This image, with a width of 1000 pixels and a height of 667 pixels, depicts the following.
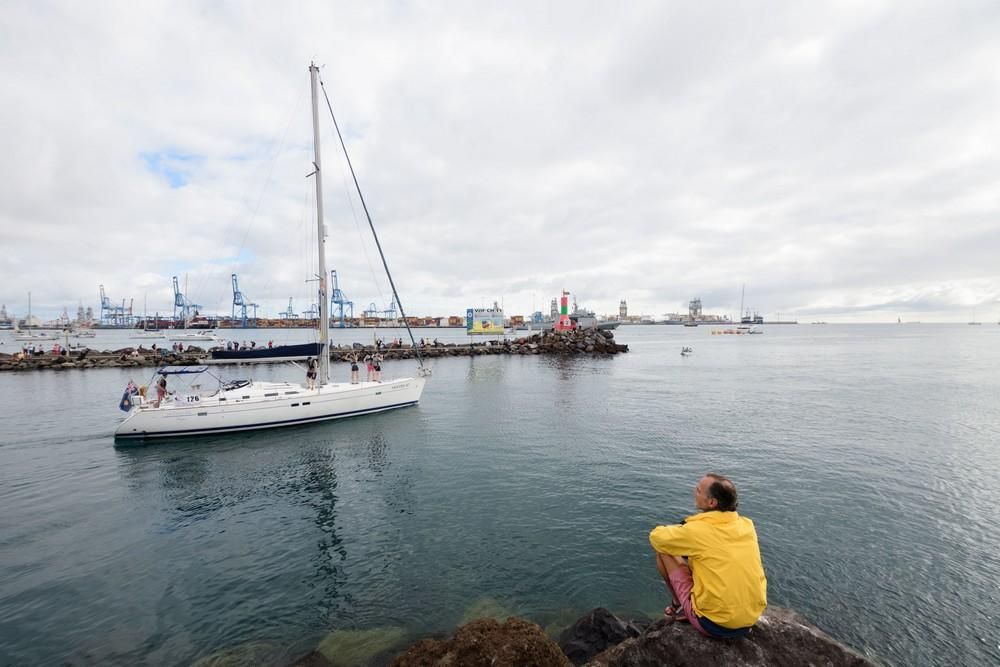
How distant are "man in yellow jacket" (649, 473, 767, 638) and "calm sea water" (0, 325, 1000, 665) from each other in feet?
13.8

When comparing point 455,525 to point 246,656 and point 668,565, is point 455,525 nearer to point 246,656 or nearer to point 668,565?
point 246,656

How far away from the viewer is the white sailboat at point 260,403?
61.2ft

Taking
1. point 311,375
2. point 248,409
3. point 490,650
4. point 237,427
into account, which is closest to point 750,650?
point 490,650

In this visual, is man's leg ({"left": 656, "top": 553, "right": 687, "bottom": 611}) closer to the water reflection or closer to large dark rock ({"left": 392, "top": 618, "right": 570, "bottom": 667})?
large dark rock ({"left": 392, "top": 618, "right": 570, "bottom": 667})

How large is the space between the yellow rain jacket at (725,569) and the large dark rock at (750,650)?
30 centimetres

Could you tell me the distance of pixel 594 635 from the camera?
622cm

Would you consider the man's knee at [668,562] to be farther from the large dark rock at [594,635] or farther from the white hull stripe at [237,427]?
the white hull stripe at [237,427]

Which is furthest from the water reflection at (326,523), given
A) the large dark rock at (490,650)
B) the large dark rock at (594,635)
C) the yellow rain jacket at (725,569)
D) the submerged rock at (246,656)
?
the yellow rain jacket at (725,569)

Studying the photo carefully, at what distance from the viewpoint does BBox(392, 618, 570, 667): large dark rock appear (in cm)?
459

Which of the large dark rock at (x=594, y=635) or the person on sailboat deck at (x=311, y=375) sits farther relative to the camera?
the person on sailboat deck at (x=311, y=375)

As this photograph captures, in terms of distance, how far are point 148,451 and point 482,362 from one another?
1614 inches

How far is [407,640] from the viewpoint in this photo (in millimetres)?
6984

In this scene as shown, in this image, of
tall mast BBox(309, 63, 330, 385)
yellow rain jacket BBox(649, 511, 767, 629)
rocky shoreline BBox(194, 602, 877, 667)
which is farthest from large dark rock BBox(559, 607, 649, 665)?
tall mast BBox(309, 63, 330, 385)

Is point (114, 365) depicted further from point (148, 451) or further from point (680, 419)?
point (680, 419)
